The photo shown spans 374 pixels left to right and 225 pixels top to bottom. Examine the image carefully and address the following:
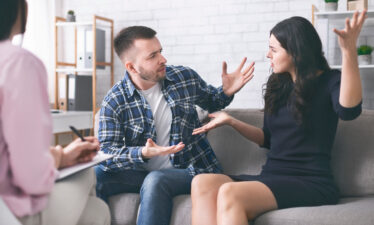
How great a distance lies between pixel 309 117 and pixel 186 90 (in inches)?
24.3

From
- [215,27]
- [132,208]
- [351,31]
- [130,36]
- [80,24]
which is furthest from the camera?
[80,24]

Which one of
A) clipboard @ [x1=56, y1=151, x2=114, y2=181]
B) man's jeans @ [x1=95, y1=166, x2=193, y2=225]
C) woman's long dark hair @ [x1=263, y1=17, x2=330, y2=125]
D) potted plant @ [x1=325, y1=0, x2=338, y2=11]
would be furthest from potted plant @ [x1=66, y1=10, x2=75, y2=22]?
clipboard @ [x1=56, y1=151, x2=114, y2=181]

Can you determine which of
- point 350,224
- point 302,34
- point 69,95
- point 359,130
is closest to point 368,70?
point 359,130

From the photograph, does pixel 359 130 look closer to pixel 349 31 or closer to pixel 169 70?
pixel 349 31

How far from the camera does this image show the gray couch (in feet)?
5.31

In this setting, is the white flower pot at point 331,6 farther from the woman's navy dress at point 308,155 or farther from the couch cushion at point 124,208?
the couch cushion at point 124,208

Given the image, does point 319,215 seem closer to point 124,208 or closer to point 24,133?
point 124,208

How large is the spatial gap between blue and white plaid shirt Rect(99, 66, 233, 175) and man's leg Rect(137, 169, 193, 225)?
83 mm

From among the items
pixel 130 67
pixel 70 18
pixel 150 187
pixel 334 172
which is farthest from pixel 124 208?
pixel 70 18

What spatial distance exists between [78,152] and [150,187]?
35.6 inches

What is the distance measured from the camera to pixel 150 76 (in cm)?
207

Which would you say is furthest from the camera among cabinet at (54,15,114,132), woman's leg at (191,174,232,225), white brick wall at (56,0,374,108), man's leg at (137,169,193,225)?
cabinet at (54,15,114,132)

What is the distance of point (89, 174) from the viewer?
3.29 feet

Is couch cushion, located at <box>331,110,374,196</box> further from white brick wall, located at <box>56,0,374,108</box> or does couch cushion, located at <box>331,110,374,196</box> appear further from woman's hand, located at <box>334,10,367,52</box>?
white brick wall, located at <box>56,0,374,108</box>
